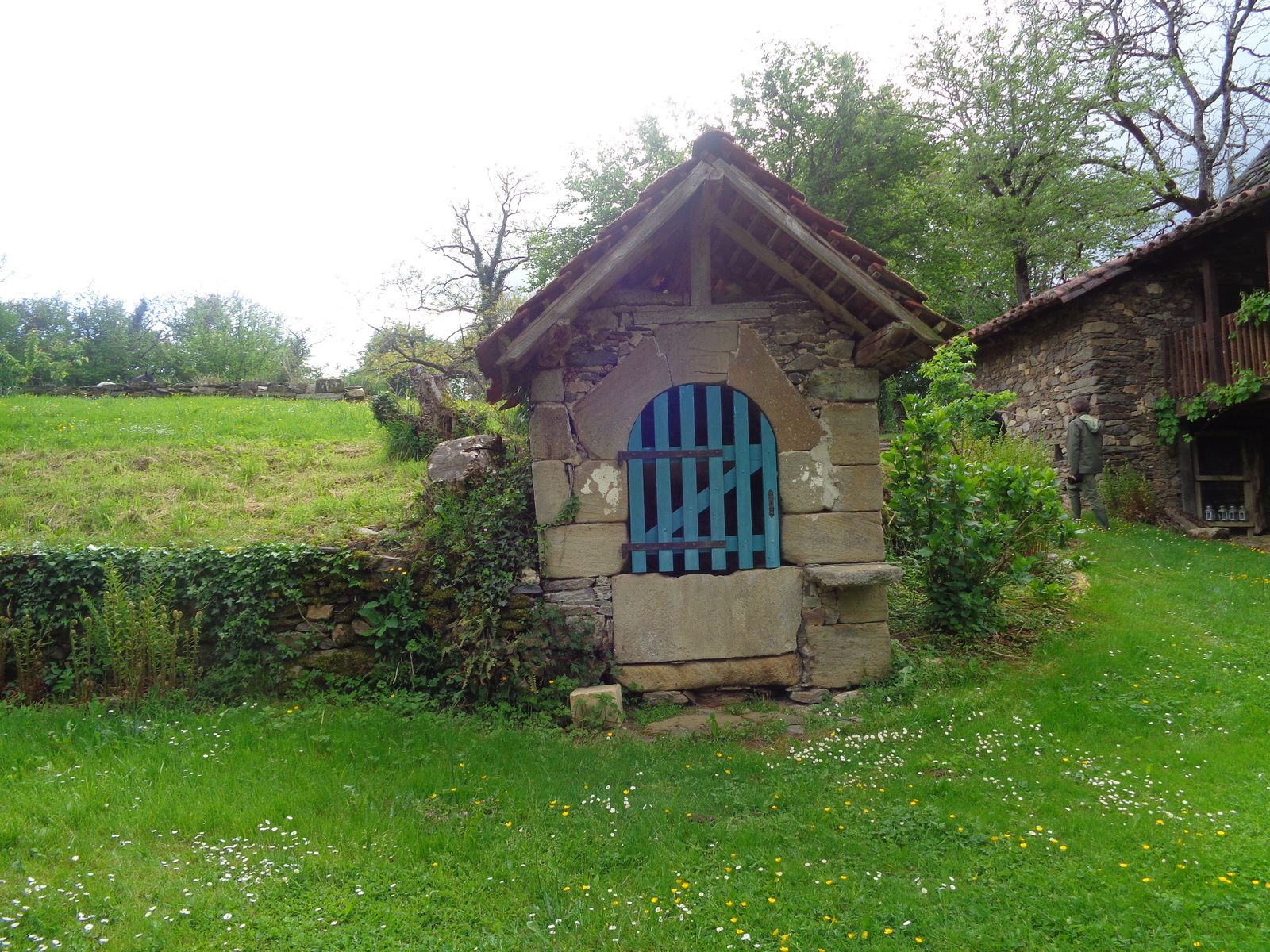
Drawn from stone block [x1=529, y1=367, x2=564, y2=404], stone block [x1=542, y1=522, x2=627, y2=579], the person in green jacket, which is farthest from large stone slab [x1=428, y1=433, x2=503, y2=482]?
the person in green jacket

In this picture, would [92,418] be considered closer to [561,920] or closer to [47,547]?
[47,547]

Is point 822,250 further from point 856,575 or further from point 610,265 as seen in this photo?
point 856,575

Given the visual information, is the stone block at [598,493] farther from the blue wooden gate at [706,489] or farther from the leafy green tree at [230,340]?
the leafy green tree at [230,340]

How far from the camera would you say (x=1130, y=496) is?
10773 mm

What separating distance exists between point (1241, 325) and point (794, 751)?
972 centimetres

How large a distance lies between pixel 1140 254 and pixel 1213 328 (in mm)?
1448

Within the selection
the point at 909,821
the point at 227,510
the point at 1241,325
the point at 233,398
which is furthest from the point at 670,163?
the point at 909,821

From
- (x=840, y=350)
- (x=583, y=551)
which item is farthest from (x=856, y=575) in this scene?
(x=583, y=551)

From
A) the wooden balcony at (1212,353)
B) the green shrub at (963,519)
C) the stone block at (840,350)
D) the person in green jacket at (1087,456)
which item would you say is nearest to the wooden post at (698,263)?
the stone block at (840,350)

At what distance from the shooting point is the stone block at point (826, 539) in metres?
5.48

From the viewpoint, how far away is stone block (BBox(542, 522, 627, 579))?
5.34 m

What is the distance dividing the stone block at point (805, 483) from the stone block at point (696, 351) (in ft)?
2.75

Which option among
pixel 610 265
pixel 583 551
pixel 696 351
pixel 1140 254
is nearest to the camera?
pixel 610 265

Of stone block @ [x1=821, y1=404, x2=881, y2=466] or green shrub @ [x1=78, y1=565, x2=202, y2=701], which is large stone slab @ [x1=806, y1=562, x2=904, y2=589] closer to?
stone block @ [x1=821, y1=404, x2=881, y2=466]
